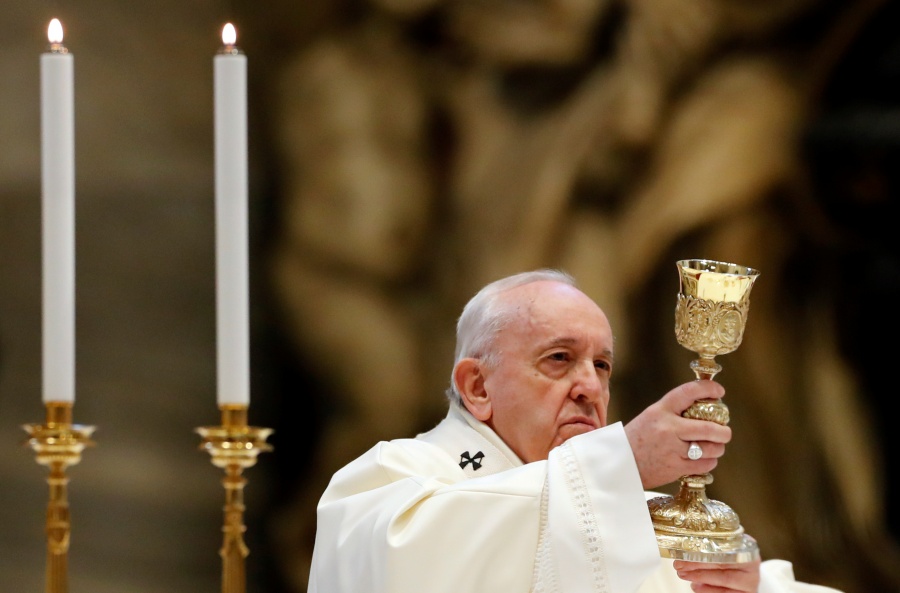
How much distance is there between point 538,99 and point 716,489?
209cm

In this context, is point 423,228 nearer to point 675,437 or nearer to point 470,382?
point 470,382

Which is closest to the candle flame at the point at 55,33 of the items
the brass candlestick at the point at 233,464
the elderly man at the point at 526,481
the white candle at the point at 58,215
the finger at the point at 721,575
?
the white candle at the point at 58,215

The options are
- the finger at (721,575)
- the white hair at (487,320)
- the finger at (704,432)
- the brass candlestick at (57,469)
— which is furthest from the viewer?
the white hair at (487,320)

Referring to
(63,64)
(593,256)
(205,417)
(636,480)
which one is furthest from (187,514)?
(636,480)

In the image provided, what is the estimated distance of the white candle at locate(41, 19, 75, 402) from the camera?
278 cm

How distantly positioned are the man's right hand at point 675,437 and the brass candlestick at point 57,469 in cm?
127

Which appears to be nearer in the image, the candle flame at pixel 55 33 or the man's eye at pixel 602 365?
the candle flame at pixel 55 33

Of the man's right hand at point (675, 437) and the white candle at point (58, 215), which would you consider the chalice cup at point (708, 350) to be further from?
the white candle at point (58, 215)

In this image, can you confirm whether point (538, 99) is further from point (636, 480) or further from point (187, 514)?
point (636, 480)

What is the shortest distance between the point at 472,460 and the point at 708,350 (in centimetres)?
97

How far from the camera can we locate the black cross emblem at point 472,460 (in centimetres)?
310

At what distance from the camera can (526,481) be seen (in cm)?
262

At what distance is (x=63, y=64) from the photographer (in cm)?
280

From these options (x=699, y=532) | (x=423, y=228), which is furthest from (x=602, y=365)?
(x=423, y=228)
